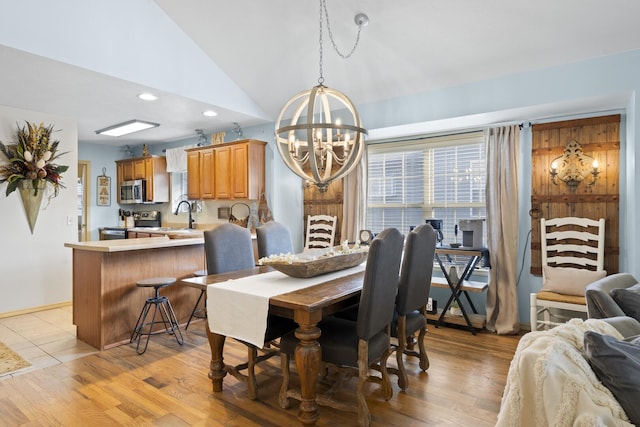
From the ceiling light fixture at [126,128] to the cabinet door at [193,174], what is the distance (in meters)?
0.69

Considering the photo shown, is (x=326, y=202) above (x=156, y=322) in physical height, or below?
above

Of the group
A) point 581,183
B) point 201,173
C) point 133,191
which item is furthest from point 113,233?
point 581,183

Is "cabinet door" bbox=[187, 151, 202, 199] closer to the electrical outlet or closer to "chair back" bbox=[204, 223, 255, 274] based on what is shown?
"chair back" bbox=[204, 223, 255, 274]

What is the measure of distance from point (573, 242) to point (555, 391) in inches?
127

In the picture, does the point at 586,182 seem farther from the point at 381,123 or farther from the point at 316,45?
the point at 316,45

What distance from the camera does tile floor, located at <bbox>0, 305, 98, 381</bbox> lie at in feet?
10.6

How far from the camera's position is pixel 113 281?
355 cm

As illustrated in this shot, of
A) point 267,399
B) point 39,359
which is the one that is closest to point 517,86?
point 267,399

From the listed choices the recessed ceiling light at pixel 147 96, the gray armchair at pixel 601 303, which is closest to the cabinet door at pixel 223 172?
the recessed ceiling light at pixel 147 96

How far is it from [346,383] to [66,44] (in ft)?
11.6

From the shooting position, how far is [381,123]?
436cm

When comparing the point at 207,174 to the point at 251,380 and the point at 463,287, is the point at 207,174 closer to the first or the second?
the point at 251,380

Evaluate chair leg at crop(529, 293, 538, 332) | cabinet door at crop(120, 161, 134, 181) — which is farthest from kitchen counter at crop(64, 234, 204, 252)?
cabinet door at crop(120, 161, 134, 181)

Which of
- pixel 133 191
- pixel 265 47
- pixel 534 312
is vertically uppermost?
pixel 265 47
